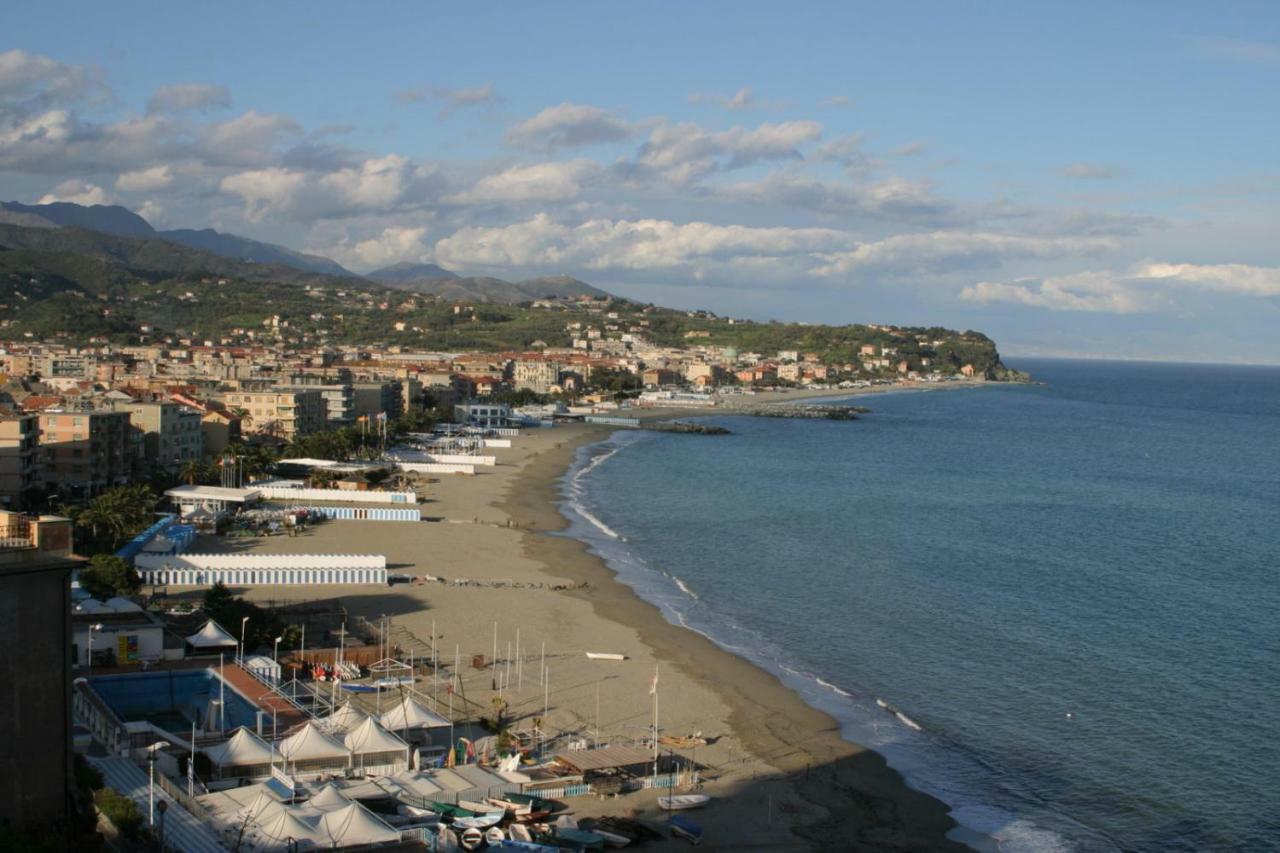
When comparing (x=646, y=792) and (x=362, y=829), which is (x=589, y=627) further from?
(x=362, y=829)

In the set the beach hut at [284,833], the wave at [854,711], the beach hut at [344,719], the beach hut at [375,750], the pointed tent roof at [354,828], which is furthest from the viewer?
the beach hut at [344,719]

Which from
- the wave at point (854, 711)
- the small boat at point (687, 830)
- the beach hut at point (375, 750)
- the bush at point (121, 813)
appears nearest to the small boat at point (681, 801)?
the small boat at point (687, 830)

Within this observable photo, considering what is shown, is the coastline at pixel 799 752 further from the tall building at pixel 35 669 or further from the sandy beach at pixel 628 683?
the tall building at pixel 35 669

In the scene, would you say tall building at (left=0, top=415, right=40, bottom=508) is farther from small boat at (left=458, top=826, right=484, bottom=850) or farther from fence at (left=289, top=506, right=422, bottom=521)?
small boat at (left=458, top=826, right=484, bottom=850)

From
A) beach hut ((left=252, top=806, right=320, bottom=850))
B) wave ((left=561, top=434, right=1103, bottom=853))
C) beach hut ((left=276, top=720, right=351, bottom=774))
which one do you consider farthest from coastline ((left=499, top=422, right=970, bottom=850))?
beach hut ((left=276, top=720, right=351, bottom=774))

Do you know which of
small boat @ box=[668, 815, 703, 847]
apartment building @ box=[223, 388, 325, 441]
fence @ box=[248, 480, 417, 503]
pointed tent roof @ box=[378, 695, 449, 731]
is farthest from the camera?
apartment building @ box=[223, 388, 325, 441]

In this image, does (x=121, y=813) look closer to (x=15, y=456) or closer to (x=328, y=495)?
(x=15, y=456)
